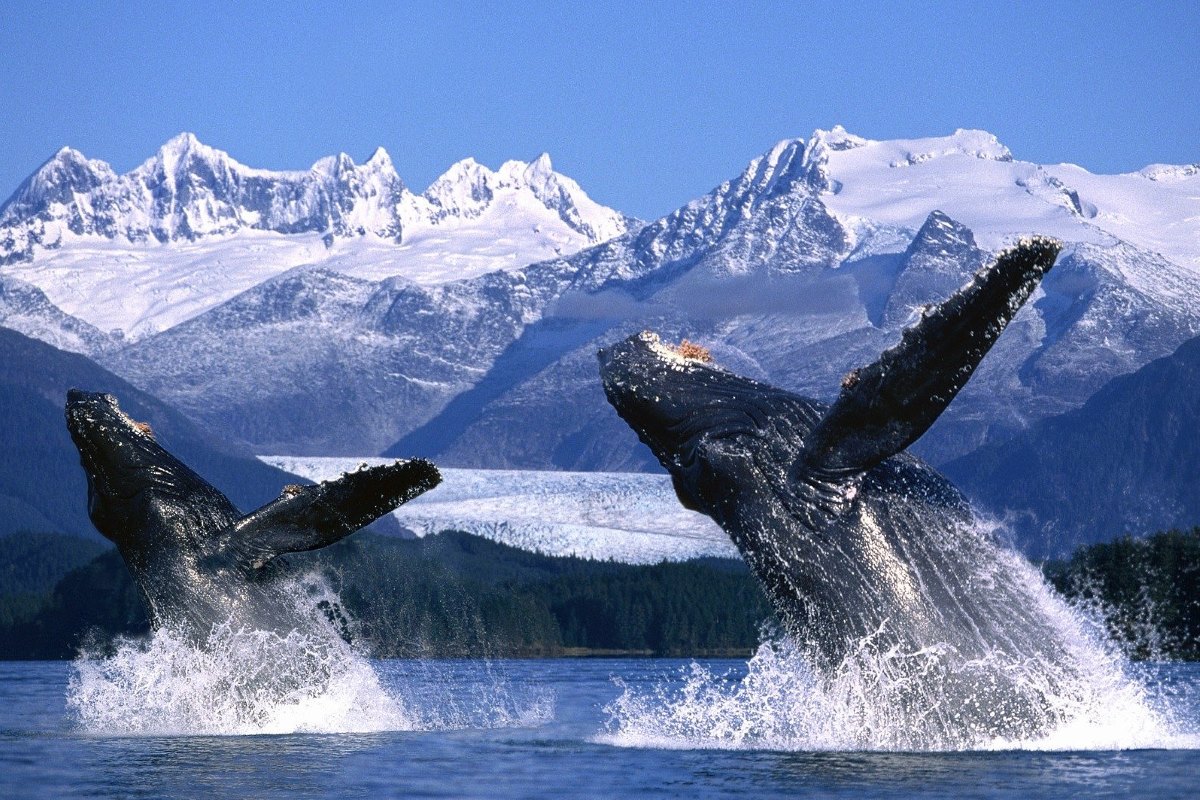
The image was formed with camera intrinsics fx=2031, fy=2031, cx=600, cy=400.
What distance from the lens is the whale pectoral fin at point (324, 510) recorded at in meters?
17.0

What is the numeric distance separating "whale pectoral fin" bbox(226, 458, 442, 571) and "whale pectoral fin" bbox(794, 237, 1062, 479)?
188 inches

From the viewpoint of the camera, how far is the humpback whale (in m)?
18.5

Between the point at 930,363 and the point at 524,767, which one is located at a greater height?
the point at 930,363

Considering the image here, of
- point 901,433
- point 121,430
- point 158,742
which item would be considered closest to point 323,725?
point 158,742

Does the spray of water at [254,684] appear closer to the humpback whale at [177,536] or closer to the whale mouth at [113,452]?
the humpback whale at [177,536]

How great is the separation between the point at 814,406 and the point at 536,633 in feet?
393

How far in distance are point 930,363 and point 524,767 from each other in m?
6.24

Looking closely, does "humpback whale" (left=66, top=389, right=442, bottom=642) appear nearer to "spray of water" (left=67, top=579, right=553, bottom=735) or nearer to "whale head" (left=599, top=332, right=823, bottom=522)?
"spray of water" (left=67, top=579, right=553, bottom=735)

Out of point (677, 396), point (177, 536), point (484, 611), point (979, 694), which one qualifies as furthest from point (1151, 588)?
point (979, 694)

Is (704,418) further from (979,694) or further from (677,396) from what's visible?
(979,694)

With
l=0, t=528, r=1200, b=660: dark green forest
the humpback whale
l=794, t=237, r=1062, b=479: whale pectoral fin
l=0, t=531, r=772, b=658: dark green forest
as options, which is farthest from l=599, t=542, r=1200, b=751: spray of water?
l=0, t=531, r=772, b=658: dark green forest

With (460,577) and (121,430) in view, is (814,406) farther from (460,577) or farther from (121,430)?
(460,577)

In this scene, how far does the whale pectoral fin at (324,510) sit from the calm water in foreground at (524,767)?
171 centimetres

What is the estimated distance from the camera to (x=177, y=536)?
1877 centimetres
